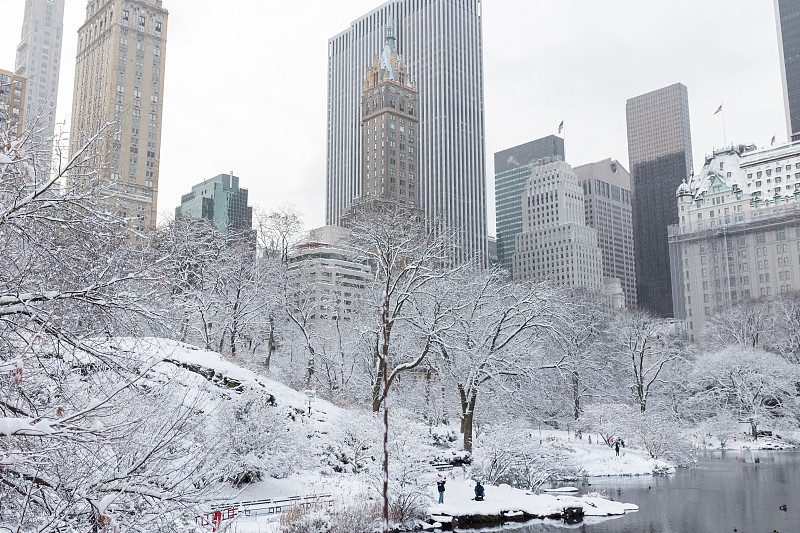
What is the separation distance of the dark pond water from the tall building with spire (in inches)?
5491

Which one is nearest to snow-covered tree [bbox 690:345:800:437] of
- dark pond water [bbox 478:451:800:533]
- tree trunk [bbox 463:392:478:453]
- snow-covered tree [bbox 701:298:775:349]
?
snow-covered tree [bbox 701:298:775:349]

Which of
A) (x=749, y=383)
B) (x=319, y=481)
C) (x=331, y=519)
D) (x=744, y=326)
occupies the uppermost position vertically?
(x=744, y=326)

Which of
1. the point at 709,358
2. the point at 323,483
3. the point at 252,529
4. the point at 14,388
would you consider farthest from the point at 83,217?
the point at 709,358

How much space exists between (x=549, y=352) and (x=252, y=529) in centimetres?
4491

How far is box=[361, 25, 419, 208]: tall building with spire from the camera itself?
7121 inches

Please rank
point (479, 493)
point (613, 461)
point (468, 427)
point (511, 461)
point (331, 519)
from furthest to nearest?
point (613, 461), point (468, 427), point (511, 461), point (479, 493), point (331, 519)

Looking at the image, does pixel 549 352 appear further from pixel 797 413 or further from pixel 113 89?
pixel 113 89

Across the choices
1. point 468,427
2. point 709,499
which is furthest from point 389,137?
point 709,499

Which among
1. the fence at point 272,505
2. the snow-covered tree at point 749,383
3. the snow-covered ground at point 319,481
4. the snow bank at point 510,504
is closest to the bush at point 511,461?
the snow-covered ground at point 319,481

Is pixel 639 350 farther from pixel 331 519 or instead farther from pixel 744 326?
pixel 331 519

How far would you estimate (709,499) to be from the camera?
3127 centimetres

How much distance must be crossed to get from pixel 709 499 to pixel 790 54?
189343 mm

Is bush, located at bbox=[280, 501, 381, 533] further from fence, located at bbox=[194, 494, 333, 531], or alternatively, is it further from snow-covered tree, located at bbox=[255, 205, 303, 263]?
snow-covered tree, located at bbox=[255, 205, 303, 263]

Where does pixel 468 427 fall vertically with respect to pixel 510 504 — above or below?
above
